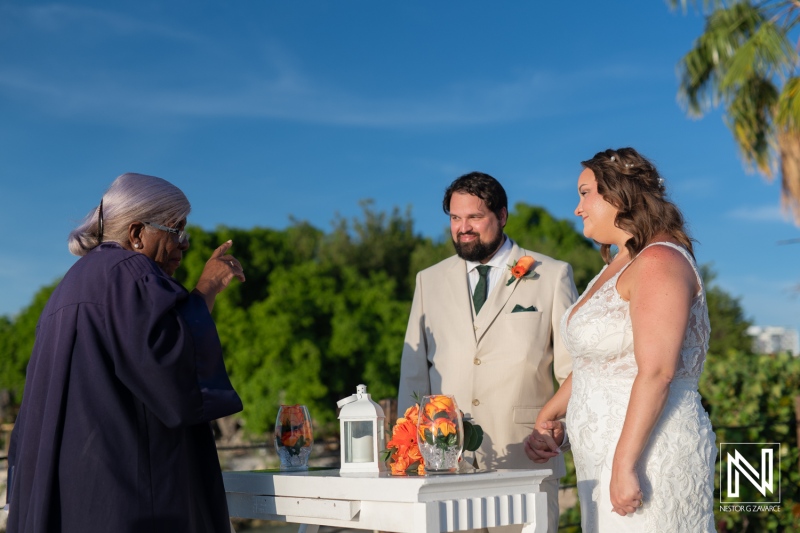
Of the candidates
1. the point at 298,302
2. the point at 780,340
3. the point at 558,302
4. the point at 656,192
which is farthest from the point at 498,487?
the point at 780,340

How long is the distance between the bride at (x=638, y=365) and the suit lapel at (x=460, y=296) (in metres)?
0.82

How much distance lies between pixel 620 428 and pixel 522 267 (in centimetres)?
116

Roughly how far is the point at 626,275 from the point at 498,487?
79cm

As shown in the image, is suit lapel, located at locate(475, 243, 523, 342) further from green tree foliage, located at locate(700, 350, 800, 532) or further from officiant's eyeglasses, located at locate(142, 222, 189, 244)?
green tree foliage, located at locate(700, 350, 800, 532)

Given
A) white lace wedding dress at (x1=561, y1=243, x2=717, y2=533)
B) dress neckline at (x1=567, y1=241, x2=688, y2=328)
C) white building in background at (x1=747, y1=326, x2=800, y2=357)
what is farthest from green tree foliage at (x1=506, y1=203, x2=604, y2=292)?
white lace wedding dress at (x1=561, y1=243, x2=717, y2=533)

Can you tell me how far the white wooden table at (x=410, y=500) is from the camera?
Result: 7.85 ft

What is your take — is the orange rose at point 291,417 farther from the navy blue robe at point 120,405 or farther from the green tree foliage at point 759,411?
the green tree foliage at point 759,411

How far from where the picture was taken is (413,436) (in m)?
2.76

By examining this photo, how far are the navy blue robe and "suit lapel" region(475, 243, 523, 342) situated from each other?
149cm

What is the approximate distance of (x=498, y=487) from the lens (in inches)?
99.8

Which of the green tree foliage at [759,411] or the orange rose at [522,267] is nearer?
the orange rose at [522,267]

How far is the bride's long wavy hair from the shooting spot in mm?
2875

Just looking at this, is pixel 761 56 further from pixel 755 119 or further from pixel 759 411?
pixel 759 411

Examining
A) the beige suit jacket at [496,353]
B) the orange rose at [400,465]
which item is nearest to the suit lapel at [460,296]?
the beige suit jacket at [496,353]
